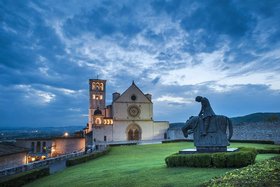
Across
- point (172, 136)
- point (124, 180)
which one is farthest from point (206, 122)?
point (172, 136)

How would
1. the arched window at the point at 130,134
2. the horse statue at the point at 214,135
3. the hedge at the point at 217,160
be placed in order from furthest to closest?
the arched window at the point at 130,134, the horse statue at the point at 214,135, the hedge at the point at 217,160

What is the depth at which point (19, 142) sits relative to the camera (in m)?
45.6

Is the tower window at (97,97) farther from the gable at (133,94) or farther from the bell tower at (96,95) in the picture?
the gable at (133,94)

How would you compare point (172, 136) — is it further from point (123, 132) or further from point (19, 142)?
point (19, 142)

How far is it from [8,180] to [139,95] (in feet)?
135

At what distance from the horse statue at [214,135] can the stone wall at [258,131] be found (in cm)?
2153

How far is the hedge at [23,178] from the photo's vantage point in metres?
11.0

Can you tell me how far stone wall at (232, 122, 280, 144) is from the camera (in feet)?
99.3

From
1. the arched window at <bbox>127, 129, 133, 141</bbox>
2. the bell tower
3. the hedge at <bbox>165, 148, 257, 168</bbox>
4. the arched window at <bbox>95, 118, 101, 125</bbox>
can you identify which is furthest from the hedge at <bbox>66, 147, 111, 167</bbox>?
the bell tower

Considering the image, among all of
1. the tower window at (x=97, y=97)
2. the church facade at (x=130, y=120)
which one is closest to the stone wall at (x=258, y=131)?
the church facade at (x=130, y=120)

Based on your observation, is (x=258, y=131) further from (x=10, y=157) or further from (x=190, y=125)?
(x=10, y=157)

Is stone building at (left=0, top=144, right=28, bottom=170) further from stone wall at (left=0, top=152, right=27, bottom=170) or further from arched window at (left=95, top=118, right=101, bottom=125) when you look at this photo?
arched window at (left=95, top=118, right=101, bottom=125)

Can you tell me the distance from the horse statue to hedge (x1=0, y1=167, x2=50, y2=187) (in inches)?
375

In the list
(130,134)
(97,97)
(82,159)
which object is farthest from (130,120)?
(82,159)
